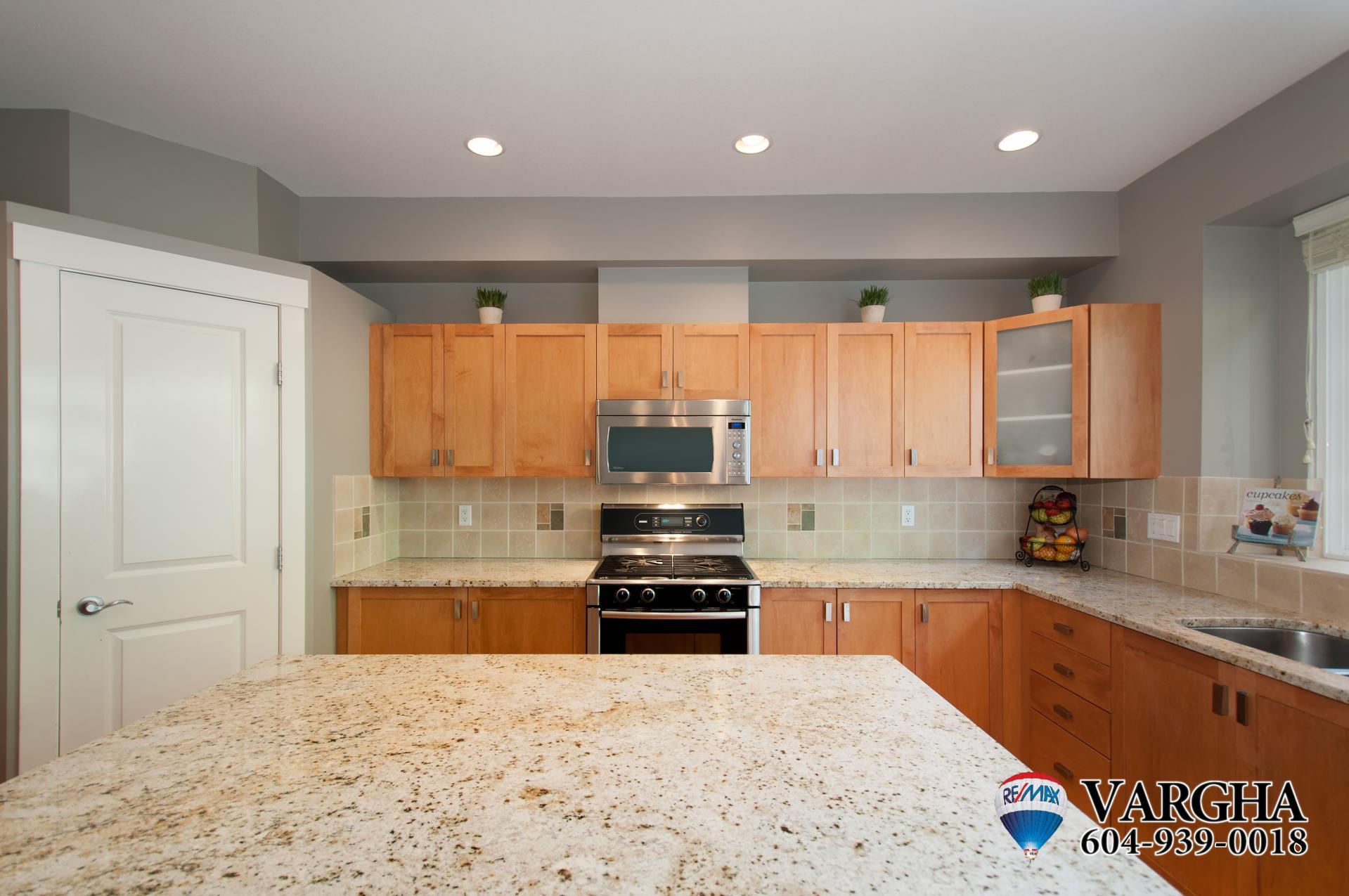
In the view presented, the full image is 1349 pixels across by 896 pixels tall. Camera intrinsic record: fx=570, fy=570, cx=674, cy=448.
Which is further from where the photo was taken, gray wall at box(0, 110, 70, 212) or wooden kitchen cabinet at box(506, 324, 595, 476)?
wooden kitchen cabinet at box(506, 324, 595, 476)

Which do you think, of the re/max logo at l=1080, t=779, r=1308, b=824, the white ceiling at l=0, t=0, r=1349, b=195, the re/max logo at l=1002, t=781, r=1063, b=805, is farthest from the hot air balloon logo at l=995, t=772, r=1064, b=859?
the white ceiling at l=0, t=0, r=1349, b=195

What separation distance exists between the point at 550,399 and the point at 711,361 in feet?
2.66

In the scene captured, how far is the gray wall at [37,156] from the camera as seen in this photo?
77.5 inches

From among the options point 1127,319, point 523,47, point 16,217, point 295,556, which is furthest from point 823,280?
point 16,217

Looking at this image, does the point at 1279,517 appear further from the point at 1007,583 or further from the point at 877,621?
the point at 877,621

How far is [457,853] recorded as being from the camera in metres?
0.67

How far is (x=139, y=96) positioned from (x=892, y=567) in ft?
11.4

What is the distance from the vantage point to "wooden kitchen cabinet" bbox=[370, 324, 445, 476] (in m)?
2.82

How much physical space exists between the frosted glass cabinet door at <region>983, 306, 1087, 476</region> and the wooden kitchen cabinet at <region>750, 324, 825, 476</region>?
808 millimetres

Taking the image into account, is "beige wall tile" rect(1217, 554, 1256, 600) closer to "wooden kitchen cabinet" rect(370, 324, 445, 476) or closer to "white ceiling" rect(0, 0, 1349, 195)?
"white ceiling" rect(0, 0, 1349, 195)

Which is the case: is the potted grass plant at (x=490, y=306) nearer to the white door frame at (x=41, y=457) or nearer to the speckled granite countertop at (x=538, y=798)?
the white door frame at (x=41, y=457)

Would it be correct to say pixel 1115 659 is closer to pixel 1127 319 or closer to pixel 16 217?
pixel 1127 319

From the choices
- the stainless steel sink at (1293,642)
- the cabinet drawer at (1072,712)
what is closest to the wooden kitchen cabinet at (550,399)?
the cabinet drawer at (1072,712)

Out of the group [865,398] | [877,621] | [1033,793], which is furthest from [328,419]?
[1033,793]
